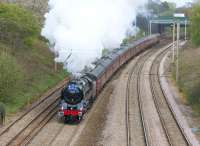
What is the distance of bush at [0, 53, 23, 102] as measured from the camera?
3684 centimetres

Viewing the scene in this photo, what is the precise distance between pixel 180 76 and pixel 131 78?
5.41 m

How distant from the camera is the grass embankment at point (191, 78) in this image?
4088 cm

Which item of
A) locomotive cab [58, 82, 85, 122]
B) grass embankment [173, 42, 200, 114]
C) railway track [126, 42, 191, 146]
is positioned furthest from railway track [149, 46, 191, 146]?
locomotive cab [58, 82, 85, 122]

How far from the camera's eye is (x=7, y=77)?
36969 mm

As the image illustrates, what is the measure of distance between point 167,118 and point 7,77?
39.5 feet

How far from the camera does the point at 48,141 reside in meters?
28.3

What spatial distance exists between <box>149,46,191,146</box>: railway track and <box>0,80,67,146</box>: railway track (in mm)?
7909

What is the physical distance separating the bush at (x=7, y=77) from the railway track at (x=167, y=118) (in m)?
11.1

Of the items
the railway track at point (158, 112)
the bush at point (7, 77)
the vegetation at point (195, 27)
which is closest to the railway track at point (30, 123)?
the bush at point (7, 77)

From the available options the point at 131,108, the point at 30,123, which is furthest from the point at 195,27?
the point at 30,123

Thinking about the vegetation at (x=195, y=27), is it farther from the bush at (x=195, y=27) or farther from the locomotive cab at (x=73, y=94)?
the locomotive cab at (x=73, y=94)

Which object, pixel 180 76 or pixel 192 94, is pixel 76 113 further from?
pixel 180 76

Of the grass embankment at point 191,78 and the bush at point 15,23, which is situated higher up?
the bush at point 15,23

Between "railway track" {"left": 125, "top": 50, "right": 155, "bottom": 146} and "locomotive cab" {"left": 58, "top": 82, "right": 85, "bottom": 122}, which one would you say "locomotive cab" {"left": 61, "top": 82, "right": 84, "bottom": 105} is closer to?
"locomotive cab" {"left": 58, "top": 82, "right": 85, "bottom": 122}
